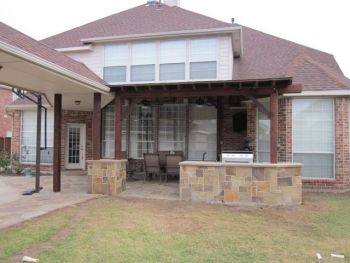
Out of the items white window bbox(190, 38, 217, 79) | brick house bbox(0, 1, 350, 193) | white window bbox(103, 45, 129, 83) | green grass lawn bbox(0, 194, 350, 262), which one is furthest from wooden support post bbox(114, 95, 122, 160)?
white window bbox(190, 38, 217, 79)

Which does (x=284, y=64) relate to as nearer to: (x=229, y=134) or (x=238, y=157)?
(x=229, y=134)

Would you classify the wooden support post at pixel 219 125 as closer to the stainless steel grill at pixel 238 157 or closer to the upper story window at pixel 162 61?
the upper story window at pixel 162 61

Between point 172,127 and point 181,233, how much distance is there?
7848 millimetres

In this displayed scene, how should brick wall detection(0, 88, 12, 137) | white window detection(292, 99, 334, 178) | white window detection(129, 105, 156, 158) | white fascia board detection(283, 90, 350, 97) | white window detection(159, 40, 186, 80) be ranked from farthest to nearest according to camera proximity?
brick wall detection(0, 88, 12, 137) < white window detection(129, 105, 156, 158) < white window detection(159, 40, 186, 80) < white window detection(292, 99, 334, 178) < white fascia board detection(283, 90, 350, 97)

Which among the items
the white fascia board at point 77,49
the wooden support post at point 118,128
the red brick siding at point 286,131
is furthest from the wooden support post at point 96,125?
the red brick siding at point 286,131

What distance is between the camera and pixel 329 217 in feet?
22.7

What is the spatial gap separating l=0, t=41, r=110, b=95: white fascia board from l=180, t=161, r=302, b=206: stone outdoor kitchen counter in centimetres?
308

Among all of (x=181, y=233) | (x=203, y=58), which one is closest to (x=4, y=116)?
(x=203, y=58)

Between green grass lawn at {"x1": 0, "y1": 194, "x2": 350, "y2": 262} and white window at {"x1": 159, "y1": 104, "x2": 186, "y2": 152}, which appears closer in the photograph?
green grass lawn at {"x1": 0, "y1": 194, "x2": 350, "y2": 262}

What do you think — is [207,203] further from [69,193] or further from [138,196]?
[69,193]

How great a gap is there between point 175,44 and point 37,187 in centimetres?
658

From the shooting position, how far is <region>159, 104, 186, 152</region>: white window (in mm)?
13102

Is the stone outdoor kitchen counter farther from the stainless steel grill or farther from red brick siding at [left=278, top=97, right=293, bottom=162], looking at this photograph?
red brick siding at [left=278, top=97, right=293, bottom=162]

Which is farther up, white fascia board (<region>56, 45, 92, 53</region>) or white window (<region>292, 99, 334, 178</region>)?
white fascia board (<region>56, 45, 92, 53</region>)
